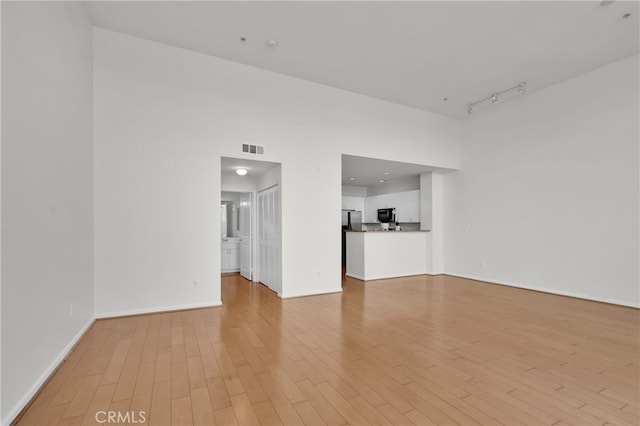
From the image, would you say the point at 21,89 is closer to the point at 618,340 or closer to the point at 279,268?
the point at 279,268

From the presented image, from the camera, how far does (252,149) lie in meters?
4.71

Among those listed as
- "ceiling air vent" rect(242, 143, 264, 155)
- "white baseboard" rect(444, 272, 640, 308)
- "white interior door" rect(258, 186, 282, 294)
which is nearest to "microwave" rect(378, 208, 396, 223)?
"white baseboard" rect(444, 272, 640, 308)

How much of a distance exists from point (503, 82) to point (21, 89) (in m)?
6.49

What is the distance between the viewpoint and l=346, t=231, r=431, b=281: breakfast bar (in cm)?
648

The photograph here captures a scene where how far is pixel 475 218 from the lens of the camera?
6723 mm

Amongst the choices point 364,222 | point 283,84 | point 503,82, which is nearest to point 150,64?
point 283,84

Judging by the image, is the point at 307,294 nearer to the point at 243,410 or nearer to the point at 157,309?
the point at 157,309

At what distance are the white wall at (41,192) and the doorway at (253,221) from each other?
81.3 inches

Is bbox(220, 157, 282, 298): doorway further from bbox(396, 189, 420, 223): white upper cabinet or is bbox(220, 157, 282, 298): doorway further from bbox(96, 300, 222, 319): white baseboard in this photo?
bbox(396, 189, 420, 223): white upper cabinet

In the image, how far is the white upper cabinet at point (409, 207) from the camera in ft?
27.1

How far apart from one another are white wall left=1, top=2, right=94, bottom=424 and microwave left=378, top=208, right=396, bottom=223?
24.6ft

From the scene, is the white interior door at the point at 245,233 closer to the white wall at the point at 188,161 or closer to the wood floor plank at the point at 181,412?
the white wall at the point at 188,161

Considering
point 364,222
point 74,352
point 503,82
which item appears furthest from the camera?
point 364,222

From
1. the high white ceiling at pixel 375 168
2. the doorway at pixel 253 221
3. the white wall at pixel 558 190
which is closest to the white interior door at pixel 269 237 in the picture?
the doorway at pixel 253 221
